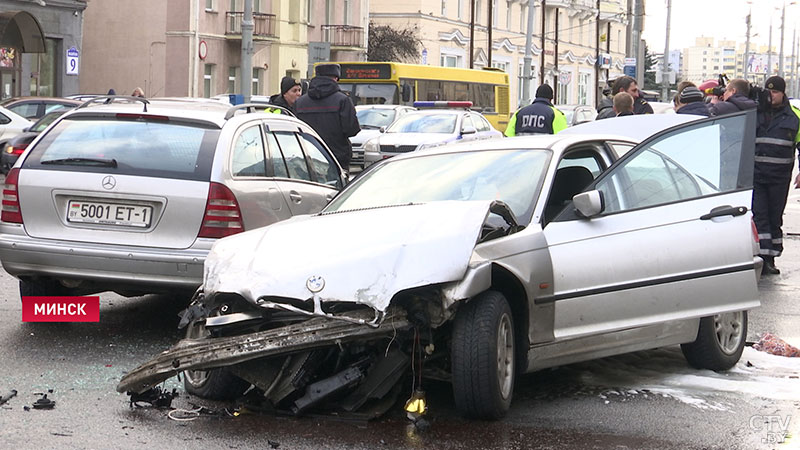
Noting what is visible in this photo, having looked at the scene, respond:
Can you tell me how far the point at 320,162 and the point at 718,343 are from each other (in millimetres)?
3514

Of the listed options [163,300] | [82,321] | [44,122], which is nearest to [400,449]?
[82,321]

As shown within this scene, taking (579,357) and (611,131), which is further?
(611,131)

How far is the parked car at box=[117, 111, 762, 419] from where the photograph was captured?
583cm

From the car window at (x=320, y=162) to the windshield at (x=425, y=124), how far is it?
57.7 ft

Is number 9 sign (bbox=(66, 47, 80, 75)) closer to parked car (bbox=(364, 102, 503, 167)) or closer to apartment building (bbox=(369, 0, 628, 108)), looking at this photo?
parked car (bbox=(364, 102, 503, 167))

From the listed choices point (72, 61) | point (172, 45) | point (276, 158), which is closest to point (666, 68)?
point (172, 45)

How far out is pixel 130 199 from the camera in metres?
7.90

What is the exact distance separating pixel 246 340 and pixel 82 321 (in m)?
3.25

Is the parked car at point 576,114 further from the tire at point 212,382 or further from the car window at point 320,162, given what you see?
the tire at point 212,382

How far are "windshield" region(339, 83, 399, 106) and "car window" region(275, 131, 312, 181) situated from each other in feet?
82.0

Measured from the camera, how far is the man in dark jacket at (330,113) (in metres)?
12.9

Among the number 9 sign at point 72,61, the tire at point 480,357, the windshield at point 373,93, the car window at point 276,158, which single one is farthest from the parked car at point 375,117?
the tire at point 480,357

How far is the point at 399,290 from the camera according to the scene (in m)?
5.74

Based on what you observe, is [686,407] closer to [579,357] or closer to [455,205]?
[579,357]
